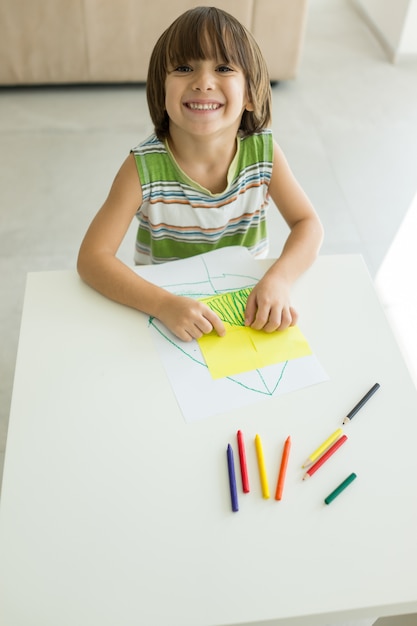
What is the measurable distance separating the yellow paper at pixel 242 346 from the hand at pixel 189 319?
0.6 inches

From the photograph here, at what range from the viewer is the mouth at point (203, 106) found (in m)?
0.95

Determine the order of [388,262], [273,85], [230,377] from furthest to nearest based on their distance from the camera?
[273,85], [388,262], [230,377]

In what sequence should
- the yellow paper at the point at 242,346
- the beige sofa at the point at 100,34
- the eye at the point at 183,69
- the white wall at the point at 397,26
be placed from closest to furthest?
the yellow paper at the point at 242,346, the eye at the point at 183,69, the beige sofa at the point at 100,34, the white wall at the point at 397,26

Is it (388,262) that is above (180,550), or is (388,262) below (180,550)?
below

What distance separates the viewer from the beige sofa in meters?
2.24

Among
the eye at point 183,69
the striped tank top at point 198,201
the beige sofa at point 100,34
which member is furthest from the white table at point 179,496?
the beige sofa at point 100,34

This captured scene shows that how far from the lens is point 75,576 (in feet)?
2.04

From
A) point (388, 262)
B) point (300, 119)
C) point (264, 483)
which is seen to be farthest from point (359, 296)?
point (300, 119)

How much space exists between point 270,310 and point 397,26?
2411 millimetres

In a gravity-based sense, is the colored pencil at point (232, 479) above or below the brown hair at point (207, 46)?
below

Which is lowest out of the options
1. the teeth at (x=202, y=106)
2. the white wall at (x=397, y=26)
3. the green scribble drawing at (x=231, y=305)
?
the white wall at (x=397, y=26)

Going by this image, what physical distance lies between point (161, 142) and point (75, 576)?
0.71m

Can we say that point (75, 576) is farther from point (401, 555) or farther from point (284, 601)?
point (401, 555)

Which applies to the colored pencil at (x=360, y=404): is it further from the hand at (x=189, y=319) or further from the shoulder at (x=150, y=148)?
the shoulder at (x=150, y=148)
